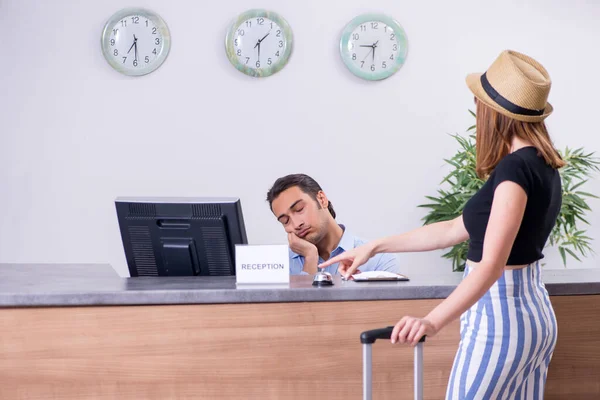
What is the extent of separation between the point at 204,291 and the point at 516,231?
84 centimetres

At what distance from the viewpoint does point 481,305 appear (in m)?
1.70

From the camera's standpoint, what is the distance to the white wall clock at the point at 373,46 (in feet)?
14.3

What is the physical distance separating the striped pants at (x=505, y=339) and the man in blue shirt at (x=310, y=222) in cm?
135

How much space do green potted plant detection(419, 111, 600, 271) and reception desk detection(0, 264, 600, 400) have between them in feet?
6.92

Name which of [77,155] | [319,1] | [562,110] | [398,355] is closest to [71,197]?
[77,155]

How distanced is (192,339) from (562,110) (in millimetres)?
3387

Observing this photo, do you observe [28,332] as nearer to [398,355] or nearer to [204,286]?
[204,286]

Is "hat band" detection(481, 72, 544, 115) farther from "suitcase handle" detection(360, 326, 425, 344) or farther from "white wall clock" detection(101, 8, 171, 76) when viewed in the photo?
"white wall clock" detection(101, 8, 171, 76)

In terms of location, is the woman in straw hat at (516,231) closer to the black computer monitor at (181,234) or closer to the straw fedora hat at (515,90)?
the straw fedora hat at (515,90)

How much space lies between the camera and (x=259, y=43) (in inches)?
169

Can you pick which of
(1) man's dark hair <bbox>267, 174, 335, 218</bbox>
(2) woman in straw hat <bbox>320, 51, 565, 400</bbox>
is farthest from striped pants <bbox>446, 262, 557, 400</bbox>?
(1) man's dark hair <bbox>267, 174, 335, 218</bbox>

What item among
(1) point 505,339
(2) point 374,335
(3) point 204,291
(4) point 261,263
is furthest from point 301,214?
(2) point 374,335

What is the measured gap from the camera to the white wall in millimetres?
4207

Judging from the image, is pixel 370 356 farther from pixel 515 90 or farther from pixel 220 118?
pixel 220 118
